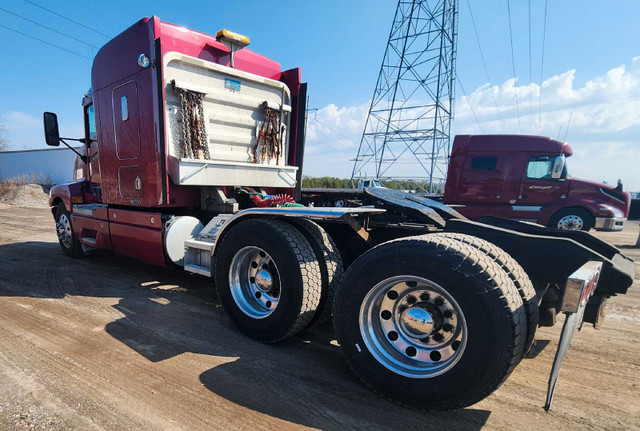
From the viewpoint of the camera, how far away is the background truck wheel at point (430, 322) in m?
1.86

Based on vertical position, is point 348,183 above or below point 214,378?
above

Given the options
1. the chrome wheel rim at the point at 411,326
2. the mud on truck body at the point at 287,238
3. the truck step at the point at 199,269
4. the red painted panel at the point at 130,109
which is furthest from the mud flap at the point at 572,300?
the red painted panel at the point at 130,109

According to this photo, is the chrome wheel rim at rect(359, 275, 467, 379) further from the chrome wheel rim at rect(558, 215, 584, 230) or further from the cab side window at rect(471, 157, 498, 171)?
the chrome wheel rim at rect(558, 215, 584, 230)

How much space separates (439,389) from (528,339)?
58cm

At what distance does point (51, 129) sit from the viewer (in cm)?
564

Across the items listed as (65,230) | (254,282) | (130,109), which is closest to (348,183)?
(65,230)

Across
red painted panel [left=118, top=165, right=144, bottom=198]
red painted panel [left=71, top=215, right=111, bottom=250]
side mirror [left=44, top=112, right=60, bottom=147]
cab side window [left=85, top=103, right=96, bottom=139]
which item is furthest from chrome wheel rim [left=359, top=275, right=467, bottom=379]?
side mirror [left=44, top=112, right=60, bottom=147]

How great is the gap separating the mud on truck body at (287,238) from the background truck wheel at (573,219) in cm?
711

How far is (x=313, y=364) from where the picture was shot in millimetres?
2697

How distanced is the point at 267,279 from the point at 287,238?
519 millimetres

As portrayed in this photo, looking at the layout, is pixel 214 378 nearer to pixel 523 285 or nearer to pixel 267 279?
pixel 267 279

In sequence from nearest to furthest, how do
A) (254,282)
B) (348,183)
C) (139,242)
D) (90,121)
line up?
(254,282) < (139,242) < (90,121) < (348,183)

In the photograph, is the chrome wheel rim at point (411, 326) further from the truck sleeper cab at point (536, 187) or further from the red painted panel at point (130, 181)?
the truck sleeper cab at point (536, 187)

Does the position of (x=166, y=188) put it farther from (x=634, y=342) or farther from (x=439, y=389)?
(x=634, y=342)
